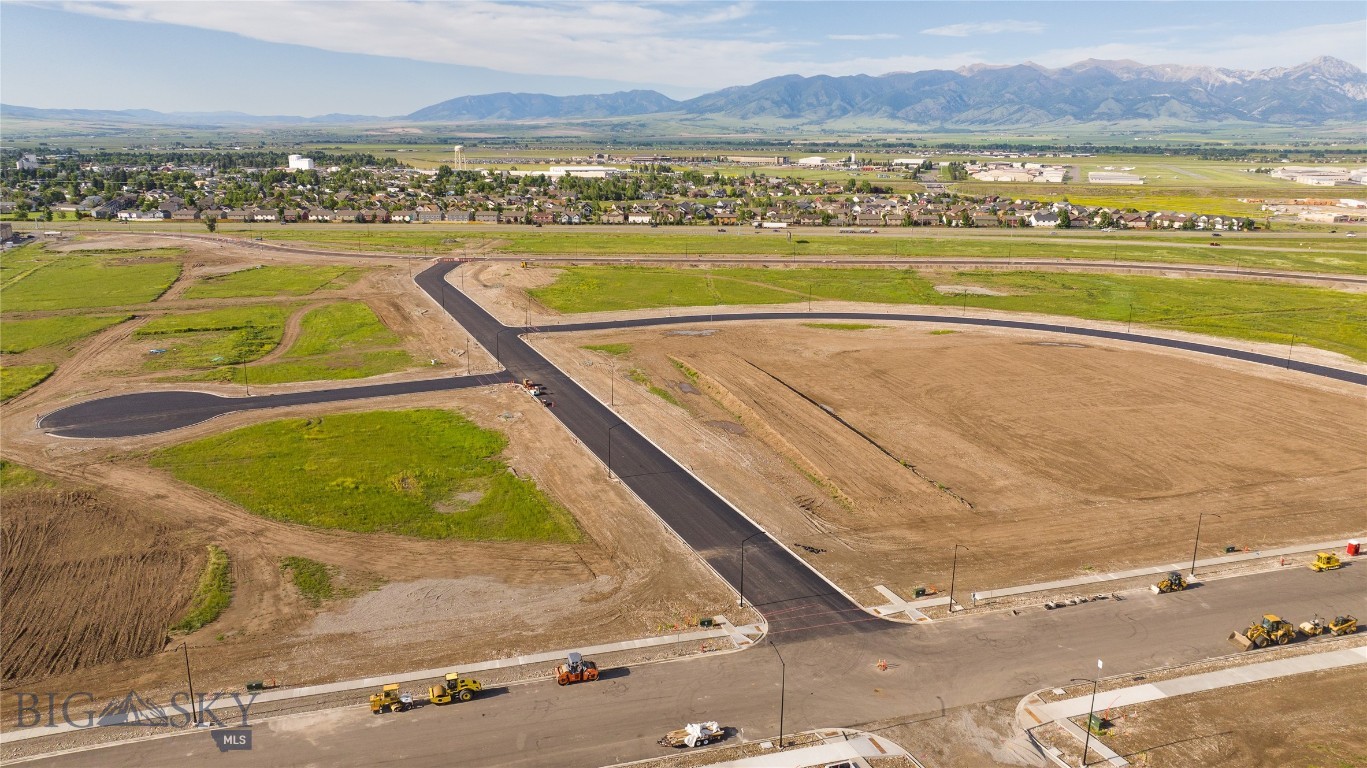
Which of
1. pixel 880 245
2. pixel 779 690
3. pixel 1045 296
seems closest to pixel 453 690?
pixel 779 690

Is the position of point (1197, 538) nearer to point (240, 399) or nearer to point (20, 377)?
point (240, 399)

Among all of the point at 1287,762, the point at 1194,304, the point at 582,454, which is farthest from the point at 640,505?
the point at 1194,304

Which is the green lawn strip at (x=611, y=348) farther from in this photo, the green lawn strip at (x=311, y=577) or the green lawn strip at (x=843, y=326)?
the green lawn strip at (x=311, y=577)

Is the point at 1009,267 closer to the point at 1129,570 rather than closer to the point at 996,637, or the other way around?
the point at 1129,570

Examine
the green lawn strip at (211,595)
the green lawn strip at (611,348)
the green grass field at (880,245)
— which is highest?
the green grass field at (880,245)

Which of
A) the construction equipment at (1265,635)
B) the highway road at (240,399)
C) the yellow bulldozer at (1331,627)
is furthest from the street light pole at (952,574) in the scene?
the highway road at (240,399)
